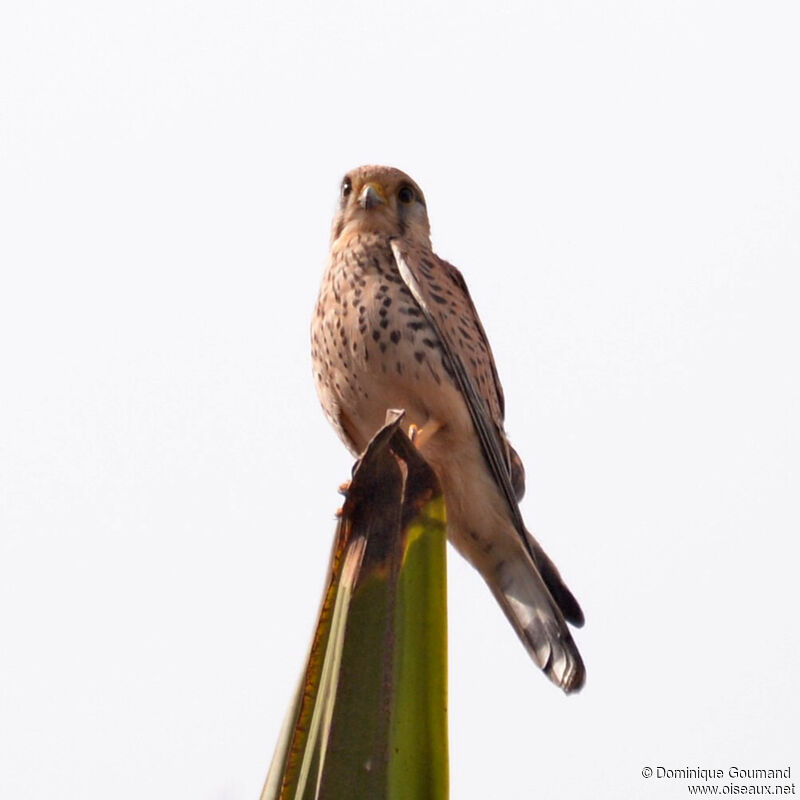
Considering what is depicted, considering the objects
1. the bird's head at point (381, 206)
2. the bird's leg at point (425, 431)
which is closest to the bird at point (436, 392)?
the bird's leg at point (425, 431)

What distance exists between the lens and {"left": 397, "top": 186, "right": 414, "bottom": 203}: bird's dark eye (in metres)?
4.64

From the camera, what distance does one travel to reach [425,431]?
13.3 feet

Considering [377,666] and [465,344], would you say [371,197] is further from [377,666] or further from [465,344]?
[377,666]

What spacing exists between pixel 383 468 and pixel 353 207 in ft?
8.94

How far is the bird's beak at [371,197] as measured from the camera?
4496mm

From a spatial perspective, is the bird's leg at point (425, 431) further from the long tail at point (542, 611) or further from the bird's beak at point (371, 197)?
the bird's beak at point (371, 197)

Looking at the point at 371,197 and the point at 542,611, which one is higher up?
the point at 371,197

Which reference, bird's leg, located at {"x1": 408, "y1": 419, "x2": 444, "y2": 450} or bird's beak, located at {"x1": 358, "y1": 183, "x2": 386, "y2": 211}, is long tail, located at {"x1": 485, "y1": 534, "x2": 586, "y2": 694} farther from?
bird's beak, located at {"x1": 358, "y1": 183, "x2": 386, "y2": 211}

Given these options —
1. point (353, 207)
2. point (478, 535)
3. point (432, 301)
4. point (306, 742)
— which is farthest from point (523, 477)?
point (306, 742)

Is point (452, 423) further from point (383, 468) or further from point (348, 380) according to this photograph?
point (383, 468)

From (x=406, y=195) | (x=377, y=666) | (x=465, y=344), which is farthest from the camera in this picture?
(x=406, y=195)

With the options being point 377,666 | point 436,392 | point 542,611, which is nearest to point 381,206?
point 436,392

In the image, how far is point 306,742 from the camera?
5.62 feet

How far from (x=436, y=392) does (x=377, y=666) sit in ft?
7.63
